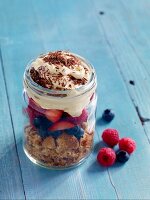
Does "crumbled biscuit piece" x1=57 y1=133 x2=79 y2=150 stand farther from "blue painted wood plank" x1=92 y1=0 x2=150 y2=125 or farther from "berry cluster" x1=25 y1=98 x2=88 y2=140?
"blue painted wood plank" x1=92 y1=0 x2=150 y2=125

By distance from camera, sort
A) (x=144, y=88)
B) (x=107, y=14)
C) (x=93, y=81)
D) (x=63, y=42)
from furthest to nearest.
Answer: (x=107, y=14)
(x=63, y=42)
(x=144, y=88)
(x=93, y=81)

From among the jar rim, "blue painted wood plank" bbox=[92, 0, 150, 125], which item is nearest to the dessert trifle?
the jar rim

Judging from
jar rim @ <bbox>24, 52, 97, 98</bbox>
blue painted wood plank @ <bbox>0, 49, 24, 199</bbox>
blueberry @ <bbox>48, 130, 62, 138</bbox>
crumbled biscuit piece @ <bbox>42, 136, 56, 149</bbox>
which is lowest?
blue painted wood plank @ <bbox>0, 49, 24, 199</bbox>

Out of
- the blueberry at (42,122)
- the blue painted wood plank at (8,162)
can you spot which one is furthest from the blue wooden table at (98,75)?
the blueberry at (42,122)

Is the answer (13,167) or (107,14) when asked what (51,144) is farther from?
(107,14)

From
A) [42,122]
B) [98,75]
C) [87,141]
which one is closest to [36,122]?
[42,122]

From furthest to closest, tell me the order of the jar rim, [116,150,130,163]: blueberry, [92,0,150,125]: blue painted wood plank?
[92,0,150,125]: blue painted wood plank
[116,150,130,163]: blueberry
the jar rim

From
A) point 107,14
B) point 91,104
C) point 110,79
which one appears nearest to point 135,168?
point 91,104
